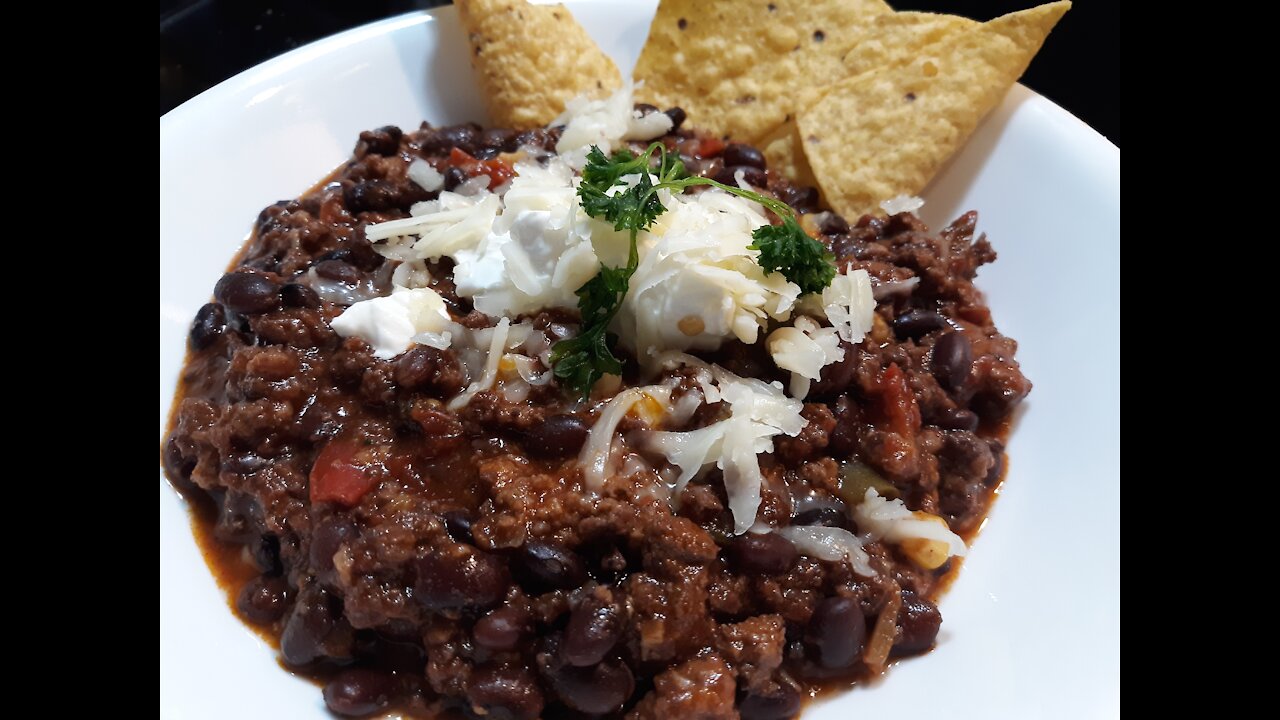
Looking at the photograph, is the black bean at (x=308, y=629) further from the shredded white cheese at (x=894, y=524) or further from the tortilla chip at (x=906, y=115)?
the tortilla chip at (x=906, y=115)

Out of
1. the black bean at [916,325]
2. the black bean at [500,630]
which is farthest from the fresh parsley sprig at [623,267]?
the black bean at [500,630]

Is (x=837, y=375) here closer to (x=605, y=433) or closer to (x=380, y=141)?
(x=605, y=433)

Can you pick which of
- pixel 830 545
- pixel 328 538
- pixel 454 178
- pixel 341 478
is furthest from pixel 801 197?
pixel 328 538

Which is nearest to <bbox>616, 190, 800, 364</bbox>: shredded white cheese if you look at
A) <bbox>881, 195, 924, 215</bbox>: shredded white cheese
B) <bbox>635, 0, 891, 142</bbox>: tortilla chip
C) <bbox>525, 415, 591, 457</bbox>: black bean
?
<bbox>525, 415, 591, 457</bbox>: black bean

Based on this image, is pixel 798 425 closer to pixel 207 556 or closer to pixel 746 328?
pixel 746 328

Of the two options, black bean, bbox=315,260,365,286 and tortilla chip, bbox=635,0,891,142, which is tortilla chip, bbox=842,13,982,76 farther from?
black bean, bbox=315,260,365,286

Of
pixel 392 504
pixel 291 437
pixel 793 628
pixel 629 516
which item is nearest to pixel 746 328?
pixel 629 516
